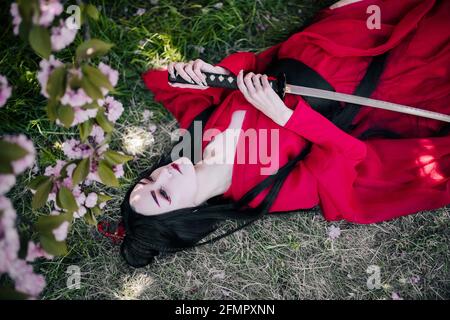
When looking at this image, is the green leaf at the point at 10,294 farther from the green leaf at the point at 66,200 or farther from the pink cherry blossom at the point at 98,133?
the pink cherry blossom at the point at 98,133

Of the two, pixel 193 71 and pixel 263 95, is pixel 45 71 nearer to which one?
pixel 193 71

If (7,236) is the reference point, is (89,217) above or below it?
below

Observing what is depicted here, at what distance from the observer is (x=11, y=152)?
959 millimetres

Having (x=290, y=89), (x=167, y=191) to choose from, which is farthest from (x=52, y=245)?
(x=290, y=89)

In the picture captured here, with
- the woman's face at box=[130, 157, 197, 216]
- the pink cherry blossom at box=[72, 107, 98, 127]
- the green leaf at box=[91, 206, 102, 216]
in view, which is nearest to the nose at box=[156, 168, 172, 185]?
the woman's face at box=[130, 157, 197, 216]

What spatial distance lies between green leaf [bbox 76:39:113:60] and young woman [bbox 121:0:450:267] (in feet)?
2.35

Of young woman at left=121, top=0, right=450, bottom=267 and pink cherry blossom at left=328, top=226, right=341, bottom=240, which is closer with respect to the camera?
young woman at left=121, top=0, right=450, bottom=267

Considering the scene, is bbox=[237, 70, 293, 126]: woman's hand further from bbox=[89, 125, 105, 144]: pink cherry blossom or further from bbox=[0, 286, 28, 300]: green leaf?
bbox=[0, 286, 28, 300]: green leaf

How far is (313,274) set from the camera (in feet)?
7.23

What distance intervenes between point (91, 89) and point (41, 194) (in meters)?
0.50

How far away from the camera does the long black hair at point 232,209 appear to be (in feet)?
5.86

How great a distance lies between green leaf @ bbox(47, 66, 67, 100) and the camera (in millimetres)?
1008

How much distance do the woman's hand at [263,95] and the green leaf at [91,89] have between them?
773 millimetres

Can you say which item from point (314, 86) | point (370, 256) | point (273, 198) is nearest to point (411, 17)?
Result: point (314, 86)
